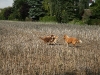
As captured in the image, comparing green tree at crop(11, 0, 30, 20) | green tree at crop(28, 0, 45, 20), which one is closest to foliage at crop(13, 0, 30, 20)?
green tree at crop(11, 0, 30, 20)

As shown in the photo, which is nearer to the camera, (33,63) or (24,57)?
(33,63)

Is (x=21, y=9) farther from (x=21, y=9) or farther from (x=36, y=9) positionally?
(x=36, y=9)

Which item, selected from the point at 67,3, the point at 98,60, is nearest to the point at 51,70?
the point at 98,60

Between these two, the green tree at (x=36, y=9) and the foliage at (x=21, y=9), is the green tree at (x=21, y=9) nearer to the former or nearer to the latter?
the foliage at (x=21, y=9)

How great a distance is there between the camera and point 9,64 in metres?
8.62

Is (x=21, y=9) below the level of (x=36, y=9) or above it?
below

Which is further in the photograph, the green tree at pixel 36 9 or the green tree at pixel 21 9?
the green tree at pixel 21 9

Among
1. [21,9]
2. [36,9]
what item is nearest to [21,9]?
[21,9]

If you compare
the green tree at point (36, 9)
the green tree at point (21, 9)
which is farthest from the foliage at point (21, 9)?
the green tree at point (36, 9)

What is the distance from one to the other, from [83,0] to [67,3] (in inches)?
163

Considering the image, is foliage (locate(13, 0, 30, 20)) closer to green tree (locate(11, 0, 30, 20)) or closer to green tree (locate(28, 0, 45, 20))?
green tree (locate(11, 0, 30, 20))

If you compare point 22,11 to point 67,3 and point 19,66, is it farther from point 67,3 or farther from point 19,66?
point 19,66

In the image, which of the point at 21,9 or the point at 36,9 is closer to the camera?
the point at 36,9

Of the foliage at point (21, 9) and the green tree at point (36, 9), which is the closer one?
the green tree at point (36, 9)
